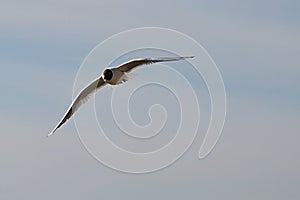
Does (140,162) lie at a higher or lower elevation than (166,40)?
lower

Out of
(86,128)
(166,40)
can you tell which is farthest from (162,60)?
(86,128)

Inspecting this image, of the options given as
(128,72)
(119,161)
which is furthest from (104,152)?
(128,72)

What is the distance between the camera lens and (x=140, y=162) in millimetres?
16625

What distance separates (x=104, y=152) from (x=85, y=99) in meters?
1.66

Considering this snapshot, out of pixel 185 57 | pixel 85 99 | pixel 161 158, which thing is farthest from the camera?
pixel 85 99

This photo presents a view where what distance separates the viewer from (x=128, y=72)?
54.7ft

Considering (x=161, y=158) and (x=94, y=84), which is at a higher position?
(x=94, y=84)

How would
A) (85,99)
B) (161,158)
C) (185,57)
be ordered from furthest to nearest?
(85,99), (161,158), (185,57)

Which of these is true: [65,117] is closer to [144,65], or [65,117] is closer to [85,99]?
[85,99]

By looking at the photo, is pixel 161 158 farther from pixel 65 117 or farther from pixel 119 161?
pixel 65 117

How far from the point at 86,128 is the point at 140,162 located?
1093 mm

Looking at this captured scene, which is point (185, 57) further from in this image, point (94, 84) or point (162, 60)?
point (94, 84)

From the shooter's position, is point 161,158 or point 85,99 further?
point 85,99

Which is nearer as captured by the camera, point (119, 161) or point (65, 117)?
point (119, 161)
